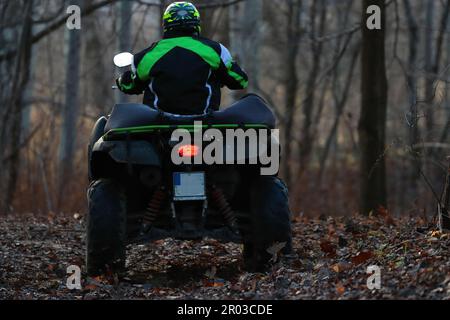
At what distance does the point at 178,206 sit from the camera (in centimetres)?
840

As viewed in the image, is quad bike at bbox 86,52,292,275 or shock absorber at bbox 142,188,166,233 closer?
quad bike at bbox 86,52,292,275

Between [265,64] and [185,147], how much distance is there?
34.8m

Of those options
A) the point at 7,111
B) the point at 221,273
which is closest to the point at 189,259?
the point at 221,273

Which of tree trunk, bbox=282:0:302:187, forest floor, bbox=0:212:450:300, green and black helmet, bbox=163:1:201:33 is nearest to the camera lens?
forest floor, bbox=0:212:450:300

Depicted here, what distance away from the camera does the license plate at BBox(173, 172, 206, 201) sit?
8211mm

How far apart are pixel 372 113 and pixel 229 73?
5.15 meters

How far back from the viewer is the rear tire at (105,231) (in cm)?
840

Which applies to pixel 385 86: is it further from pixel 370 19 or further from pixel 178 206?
pixel 178 206

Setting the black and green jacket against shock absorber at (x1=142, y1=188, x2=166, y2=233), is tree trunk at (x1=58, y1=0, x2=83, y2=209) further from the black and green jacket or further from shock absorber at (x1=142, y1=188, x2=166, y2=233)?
shock absorber at (x1=142, y1=188, x2=166, y2=233)

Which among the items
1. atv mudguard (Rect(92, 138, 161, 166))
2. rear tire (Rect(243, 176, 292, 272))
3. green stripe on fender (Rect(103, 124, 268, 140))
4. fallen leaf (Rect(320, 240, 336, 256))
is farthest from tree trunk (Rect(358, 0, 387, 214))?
atv mudguard (Rect(92, 138, 161, 166))

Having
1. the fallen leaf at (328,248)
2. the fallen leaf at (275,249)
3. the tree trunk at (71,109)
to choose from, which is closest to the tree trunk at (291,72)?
the tree trunk at (71,109)

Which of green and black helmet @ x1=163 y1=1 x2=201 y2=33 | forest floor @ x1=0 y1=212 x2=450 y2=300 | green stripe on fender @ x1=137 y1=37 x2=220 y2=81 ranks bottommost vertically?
forest floor @ x1=0 y1=212 x2=450 y2=300

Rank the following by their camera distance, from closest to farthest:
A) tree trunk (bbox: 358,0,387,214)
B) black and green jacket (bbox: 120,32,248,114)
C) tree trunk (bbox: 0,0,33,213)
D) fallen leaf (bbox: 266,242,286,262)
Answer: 1. fallen leaf (bbox: 266,242,286,262)
2. black and green jacket (bbox: 120,32,248,114)
3. tree trunk (bbox: 358,0,387,214)
4. tree trunk (bbox: 0,0,33,213)

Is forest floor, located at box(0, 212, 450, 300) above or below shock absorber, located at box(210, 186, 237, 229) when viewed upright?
below
